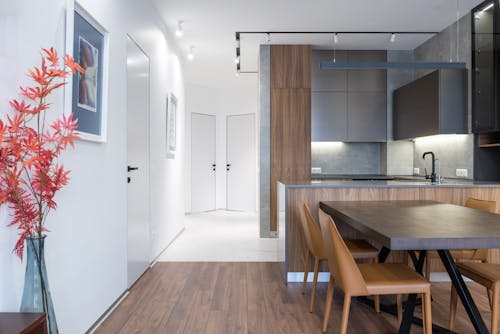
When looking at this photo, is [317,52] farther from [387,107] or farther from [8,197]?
[8,197]

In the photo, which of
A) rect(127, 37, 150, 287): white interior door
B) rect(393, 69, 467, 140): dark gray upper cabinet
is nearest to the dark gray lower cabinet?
rect(393, 69, 467, 140): dark gray upper cabinet

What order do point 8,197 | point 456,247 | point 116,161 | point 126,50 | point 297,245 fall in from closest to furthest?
point 8,197 → point 456,247 → point 116,161 → point 126,50 → point 297,245

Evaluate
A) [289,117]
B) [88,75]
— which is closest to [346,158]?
[289,117]

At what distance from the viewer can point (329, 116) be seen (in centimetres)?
584

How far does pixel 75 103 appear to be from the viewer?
2268mm

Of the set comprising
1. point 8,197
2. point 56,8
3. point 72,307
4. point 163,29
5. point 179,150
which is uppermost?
point 163,29

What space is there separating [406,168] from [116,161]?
4512 millimetres

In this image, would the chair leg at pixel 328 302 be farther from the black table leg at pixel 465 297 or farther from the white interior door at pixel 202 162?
the white interior door at pixel 202 162

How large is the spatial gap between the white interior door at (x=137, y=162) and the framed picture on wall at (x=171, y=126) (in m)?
0.96

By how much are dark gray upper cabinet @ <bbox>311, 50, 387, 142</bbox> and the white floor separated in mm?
1903

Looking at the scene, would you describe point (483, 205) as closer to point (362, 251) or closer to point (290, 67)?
point (362, 251)

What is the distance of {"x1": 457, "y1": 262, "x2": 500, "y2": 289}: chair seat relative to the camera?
2.08 metres

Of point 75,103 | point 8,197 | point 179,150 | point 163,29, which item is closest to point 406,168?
point 179,150

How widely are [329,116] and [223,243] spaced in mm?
2479
